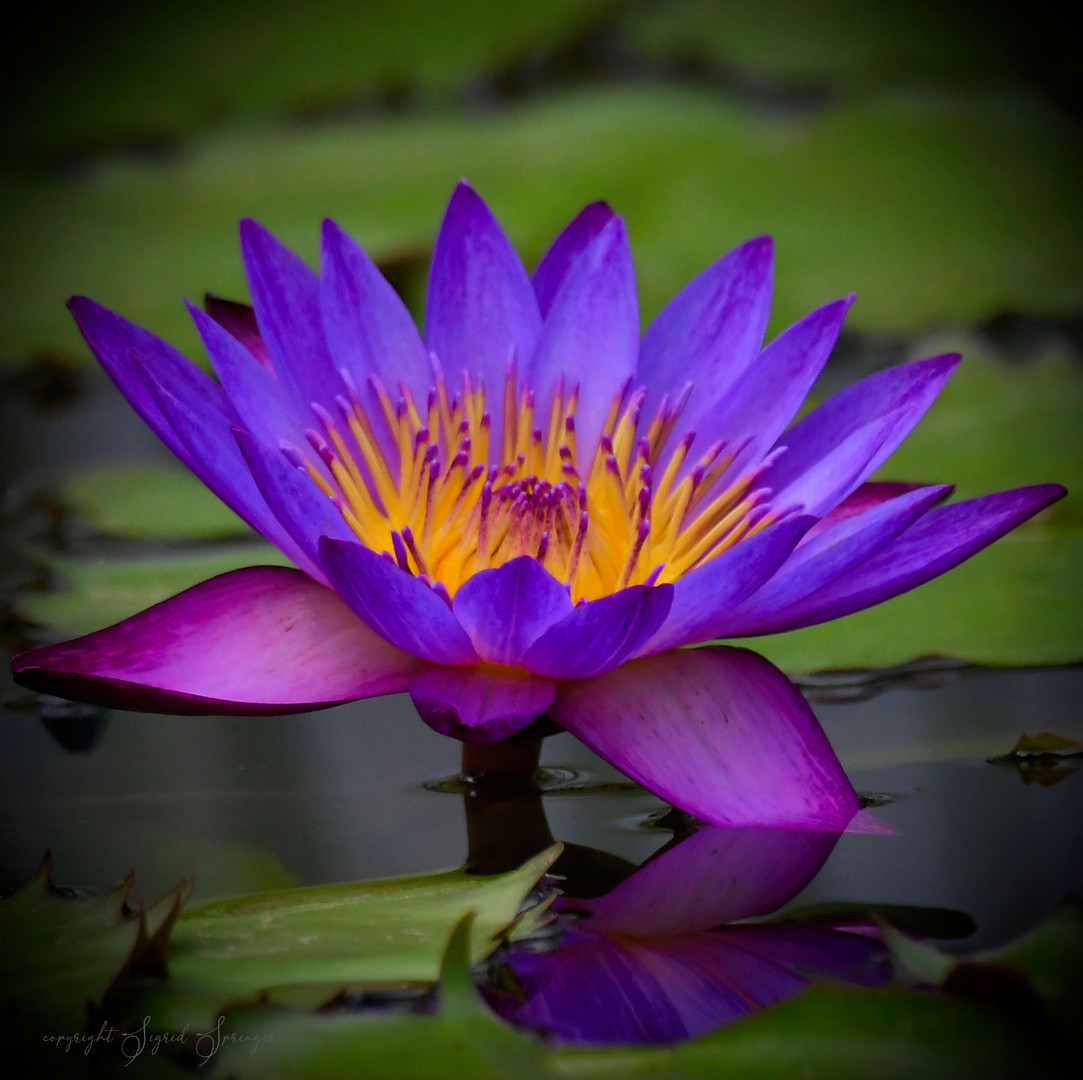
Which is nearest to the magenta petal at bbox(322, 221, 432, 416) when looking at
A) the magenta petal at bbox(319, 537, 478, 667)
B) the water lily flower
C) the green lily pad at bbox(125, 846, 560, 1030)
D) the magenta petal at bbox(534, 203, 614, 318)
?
the water lily flower

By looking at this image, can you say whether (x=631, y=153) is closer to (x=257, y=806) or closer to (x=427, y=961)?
(x=257, y=806)

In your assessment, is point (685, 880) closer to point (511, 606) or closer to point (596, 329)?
point (511, 606)

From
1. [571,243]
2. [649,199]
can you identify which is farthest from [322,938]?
[649,199]

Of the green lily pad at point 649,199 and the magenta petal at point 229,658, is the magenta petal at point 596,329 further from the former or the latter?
the green lily pad at point 649,199

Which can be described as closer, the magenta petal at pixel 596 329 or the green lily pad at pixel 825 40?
the magenta petal at pixel 596 329

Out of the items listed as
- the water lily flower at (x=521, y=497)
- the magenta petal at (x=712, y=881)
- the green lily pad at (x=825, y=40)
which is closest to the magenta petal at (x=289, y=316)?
the water lily flower at (x=521, y=497)

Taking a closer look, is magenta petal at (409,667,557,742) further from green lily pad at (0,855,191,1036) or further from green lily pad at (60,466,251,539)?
green lily pad at (60,466,251,539)

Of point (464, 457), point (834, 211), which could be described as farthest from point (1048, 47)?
point (464, 457)
